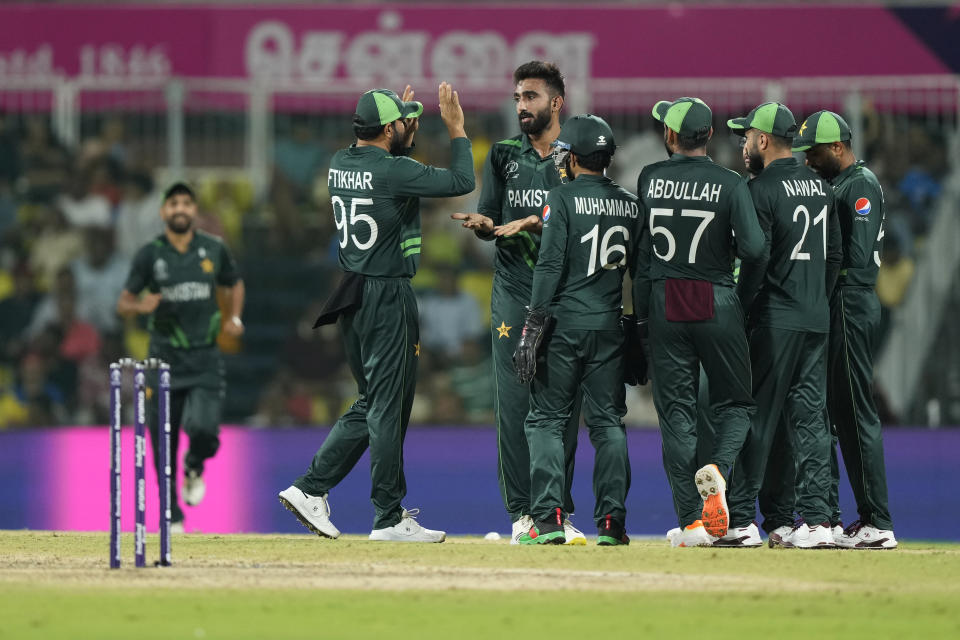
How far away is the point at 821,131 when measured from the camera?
1021 cm

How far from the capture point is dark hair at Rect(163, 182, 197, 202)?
13.4 meters

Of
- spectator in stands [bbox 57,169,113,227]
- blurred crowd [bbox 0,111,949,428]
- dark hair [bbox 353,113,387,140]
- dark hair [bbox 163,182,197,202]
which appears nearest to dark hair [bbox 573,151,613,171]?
dark hair [bbox 353,113,387,140]

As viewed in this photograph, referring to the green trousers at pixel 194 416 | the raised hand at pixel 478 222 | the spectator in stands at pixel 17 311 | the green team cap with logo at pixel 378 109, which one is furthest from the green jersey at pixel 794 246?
the spectator in stands at pixel 17 311

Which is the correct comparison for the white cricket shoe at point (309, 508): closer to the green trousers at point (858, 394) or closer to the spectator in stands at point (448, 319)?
the green trousers at point (858, 394)

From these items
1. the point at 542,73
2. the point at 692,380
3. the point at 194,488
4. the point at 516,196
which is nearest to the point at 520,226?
the point at 516,196

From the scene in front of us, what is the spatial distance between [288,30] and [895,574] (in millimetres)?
13655

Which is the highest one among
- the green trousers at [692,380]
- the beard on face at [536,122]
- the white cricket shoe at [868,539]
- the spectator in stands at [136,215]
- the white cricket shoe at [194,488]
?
the beard on face at [536,122]

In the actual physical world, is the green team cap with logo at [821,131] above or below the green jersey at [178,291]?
above

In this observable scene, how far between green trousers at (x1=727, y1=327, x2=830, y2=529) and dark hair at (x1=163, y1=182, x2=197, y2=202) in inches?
206

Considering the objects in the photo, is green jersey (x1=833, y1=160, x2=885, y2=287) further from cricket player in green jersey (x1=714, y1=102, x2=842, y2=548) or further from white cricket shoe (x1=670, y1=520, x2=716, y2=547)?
white cricket shoe (x1=670, y1=520, x2=716, y2=547)

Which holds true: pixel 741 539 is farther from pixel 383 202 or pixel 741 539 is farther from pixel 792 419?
pixel 383 202

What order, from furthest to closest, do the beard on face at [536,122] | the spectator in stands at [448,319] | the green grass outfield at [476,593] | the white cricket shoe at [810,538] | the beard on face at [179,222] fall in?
1. the spectator in stands at [448,319]
2. the beard on face at [179,222]
3. the beard on face at [536,122]
4. the white cricket shoe at [810,538]
5. the green grass outfield at [476,593]

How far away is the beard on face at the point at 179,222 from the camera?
13.5m

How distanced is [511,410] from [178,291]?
3.97 m
